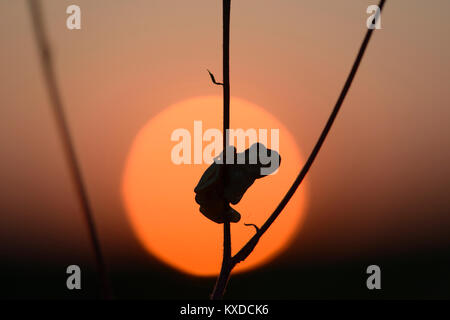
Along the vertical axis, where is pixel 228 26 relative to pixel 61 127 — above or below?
above

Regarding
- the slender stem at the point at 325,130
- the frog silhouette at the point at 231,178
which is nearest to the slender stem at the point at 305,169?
the slender stem at the point at 325,130

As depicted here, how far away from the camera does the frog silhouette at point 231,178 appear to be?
1095mm

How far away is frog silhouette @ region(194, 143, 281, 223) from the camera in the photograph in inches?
43.1

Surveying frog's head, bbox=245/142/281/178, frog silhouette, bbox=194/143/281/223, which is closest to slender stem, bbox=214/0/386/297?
frog silhouette, bbox=194/143/281/223

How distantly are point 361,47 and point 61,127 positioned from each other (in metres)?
0.52

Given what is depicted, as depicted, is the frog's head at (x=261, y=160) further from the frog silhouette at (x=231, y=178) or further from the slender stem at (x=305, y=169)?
the slender stem at (x=305, y=169)

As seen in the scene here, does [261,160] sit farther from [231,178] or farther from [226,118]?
[226,118]

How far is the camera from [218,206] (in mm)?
1128

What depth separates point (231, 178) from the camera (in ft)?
3.68

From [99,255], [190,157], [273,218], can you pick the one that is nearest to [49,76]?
[99,255]

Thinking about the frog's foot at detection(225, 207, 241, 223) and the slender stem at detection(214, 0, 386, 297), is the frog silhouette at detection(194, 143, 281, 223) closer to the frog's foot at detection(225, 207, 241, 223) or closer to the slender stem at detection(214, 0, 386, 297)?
the frog's foot at detection(225, 207, 241, 223)

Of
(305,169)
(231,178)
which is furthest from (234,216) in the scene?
(305,169)

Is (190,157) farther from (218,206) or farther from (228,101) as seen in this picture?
(228,101)

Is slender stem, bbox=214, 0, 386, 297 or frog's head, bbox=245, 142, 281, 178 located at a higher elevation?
frog's head, bbox=245, 142, 281, 178
